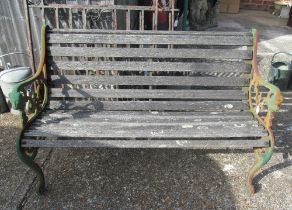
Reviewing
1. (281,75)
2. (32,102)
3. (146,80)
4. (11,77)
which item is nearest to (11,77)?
(11,77)

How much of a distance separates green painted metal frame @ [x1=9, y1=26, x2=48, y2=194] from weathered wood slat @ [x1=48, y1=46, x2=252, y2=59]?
235 mm

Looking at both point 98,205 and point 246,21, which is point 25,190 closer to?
point 98,205

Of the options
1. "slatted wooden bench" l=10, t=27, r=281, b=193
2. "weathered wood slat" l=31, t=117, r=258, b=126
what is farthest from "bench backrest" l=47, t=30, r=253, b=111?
"weathered wood slat" l=31, t=117, r=258, b=126

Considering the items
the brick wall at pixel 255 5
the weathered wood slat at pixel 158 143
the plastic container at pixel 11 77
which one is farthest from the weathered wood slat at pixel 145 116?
the brick wall at pixel 255 5

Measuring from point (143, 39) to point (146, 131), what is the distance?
3.14 feet

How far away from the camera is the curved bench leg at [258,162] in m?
2.66

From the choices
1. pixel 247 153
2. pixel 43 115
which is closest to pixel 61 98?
pixel 43 115

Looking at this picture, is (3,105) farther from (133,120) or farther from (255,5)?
(255,5)

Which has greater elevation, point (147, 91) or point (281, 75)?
point (147, 91)

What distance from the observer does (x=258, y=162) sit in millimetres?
2740

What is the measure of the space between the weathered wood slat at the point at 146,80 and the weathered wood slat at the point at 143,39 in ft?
1.15

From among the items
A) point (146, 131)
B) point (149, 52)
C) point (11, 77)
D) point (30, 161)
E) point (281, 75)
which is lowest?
point (30, 161)

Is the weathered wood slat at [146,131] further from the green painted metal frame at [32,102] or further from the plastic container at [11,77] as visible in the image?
the plastic container at [11,77]

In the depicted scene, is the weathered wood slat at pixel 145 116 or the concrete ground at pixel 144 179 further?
the weathered wood slat at pixel 145 116
